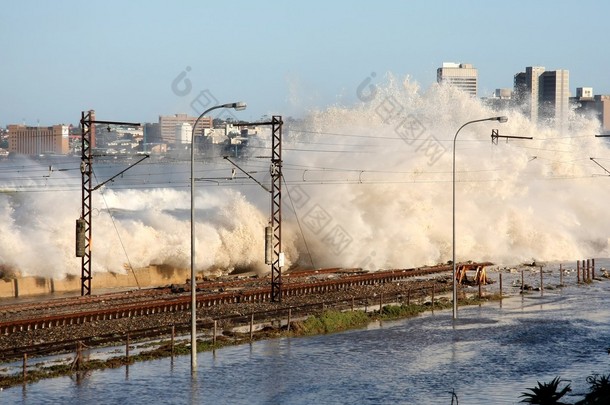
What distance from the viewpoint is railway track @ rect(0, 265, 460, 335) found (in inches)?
1534

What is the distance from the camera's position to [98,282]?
57.7 m

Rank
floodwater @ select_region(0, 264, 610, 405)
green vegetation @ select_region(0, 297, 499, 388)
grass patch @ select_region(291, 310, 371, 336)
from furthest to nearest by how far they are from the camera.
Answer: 1. grass patch @ select_region(291, 310, 371, 336)
2. green vegetation @ select_region(0, 297, 499, 388)
3. floodwater @ select_region(0, 264, 610, 405)

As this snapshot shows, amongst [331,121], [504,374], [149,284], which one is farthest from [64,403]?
[331,121]

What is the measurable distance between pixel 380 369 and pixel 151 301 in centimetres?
1578

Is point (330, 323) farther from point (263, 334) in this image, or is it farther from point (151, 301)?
point (151, 301)

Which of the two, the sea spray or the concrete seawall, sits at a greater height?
the sea spray

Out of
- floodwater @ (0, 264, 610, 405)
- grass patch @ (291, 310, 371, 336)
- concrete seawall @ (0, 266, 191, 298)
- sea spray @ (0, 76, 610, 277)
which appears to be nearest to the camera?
floodwater @ (0, 264, 610, 405)

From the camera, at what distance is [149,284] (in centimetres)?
6166

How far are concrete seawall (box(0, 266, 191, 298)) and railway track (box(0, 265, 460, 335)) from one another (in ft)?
21.0

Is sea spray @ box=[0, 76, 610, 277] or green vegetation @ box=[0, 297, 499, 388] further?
sea spray @ box=[0, 76, 610, 277]

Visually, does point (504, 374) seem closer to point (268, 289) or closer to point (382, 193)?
point (268, 289)

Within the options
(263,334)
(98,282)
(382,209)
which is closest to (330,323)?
(263,334)

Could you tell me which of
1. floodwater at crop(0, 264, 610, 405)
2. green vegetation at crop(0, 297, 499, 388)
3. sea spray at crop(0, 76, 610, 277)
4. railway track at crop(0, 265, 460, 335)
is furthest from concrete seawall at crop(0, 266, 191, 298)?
floodwater at crop(0, 264, 610, 405)

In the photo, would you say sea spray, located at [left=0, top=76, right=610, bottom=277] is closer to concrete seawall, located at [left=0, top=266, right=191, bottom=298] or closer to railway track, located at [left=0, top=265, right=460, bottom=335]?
concrete seawall, located at [left=0, top=266, right=191, bottom=298]
